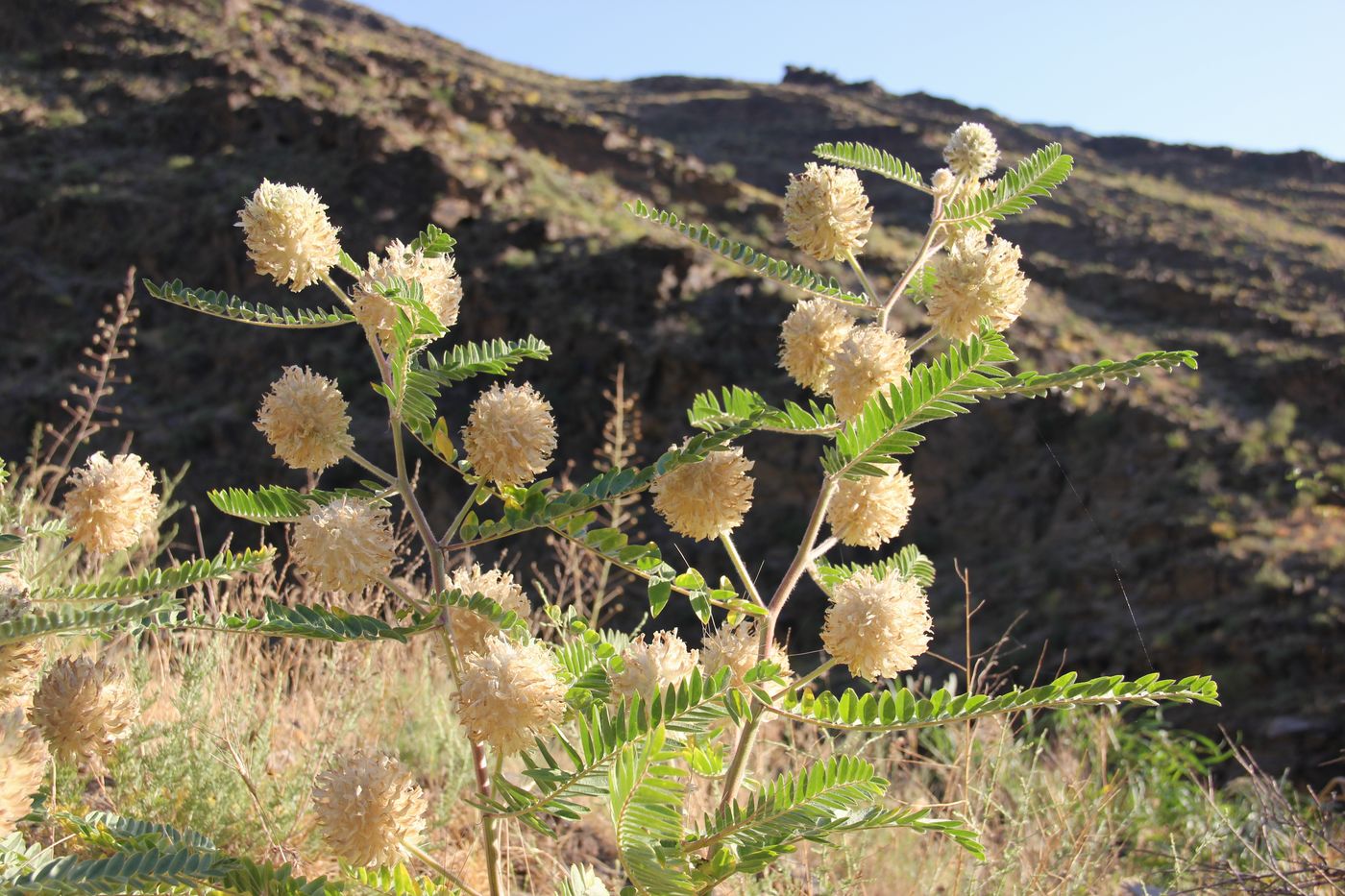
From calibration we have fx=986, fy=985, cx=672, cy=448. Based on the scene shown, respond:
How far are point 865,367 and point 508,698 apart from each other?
2.06ft

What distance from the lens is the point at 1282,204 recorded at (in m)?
24.8

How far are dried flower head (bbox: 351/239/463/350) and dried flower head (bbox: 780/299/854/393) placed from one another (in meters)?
0.49

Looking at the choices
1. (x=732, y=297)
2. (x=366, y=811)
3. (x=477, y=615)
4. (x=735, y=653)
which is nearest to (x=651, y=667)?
(x=735, y=653)

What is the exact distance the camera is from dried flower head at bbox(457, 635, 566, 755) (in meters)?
1.13

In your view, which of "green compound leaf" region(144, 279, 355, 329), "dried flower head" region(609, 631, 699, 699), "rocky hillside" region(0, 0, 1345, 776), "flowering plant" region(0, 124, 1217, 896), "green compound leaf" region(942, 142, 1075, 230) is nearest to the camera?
"flowering plant" region(0, 124, 1217, 896)

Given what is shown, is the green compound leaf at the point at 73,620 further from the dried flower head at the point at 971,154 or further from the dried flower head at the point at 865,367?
the dried flower head at the point at 971,154

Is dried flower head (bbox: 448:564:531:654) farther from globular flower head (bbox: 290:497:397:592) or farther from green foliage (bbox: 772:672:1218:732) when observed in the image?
green foliage (bbox: 772:672:1218:732)

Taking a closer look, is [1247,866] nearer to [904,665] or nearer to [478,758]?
[904,665]

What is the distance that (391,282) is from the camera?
1.27 meters

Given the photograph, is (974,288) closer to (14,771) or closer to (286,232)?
(286,232)

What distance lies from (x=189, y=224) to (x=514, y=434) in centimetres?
2220

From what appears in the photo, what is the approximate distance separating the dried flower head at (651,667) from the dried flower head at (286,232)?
64cm

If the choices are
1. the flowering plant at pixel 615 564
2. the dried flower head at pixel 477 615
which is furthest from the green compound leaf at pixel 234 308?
the dried flower head at pixel 477 615

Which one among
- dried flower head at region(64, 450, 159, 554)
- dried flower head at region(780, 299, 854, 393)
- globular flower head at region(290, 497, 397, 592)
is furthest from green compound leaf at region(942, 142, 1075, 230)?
dried flower head at region(64, 450, 159, 554)
